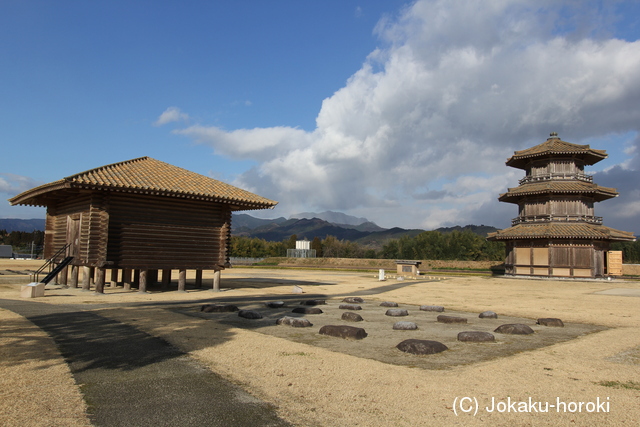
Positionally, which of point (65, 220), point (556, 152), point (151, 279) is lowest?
point (151, 279)

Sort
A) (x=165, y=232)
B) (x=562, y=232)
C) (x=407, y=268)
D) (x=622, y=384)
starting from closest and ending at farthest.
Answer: (x=622, y=384)
(x=165, y=232)
(x=562, y=232)
(x=407, y=268)

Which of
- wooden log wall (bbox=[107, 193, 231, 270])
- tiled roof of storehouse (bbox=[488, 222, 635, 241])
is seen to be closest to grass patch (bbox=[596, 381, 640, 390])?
wooden log wall (bbox=[107, 193, 231, 270])

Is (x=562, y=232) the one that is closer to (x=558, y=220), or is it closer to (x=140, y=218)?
(x=558, y=220)

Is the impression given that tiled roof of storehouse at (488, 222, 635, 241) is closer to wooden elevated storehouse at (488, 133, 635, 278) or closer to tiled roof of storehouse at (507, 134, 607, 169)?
wooden elevated storehouse at (488, 133, 635, 278)

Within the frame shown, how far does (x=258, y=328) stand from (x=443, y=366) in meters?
5.10

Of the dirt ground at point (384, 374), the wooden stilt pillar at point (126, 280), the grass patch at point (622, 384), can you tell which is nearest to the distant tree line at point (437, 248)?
the wooden stilt pillar at point (126, 280)

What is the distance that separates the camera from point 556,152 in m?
40.8

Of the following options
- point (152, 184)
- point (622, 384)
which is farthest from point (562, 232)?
point (622, 384)

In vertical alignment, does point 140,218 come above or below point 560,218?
below

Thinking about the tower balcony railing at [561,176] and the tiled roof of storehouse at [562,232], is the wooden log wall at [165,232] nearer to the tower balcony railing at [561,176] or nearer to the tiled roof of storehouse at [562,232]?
the tiled roof of storehouse at [562,232]

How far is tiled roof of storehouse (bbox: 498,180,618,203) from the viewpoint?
39688mm

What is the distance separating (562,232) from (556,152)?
26.5ft

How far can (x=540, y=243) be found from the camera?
131 feet

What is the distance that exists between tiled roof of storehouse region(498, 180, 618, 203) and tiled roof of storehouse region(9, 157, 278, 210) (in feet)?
94.4
